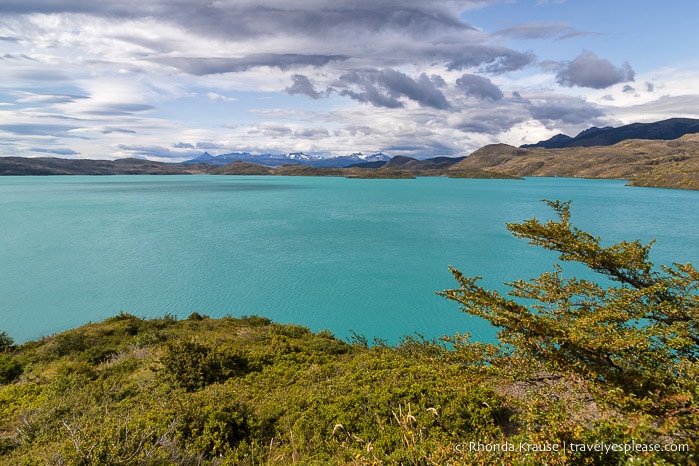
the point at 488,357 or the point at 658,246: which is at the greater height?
the point at 488,357

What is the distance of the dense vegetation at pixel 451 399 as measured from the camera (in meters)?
5.29

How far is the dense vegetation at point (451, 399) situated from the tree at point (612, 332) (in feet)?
0.14

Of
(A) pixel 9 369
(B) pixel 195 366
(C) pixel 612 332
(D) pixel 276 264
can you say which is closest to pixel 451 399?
(C) pixel 612 332

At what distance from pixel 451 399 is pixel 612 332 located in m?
4.11

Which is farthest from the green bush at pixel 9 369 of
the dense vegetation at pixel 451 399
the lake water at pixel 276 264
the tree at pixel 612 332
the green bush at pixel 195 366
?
the tree at pixel 612 332

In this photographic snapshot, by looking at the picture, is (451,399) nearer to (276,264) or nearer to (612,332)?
(612,332)

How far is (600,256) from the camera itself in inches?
381

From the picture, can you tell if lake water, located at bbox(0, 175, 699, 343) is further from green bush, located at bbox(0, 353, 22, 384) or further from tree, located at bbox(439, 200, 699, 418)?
tree, located at bbox(439, 200, 699, 418)

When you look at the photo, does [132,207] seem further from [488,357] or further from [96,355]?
[488,357]

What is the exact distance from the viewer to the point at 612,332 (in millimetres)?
7094

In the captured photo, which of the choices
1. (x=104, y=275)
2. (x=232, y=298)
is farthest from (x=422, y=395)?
(x=104, y=275)

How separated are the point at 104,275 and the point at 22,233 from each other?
35938 millimetres

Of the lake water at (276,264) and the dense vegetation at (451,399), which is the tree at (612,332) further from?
the lake water at (276,264)

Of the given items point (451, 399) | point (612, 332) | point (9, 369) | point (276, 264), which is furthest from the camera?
point (276, 264)
